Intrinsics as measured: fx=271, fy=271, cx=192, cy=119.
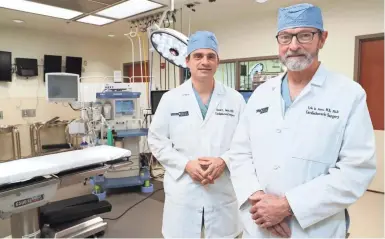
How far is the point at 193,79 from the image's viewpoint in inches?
66.6

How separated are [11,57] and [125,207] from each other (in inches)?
170

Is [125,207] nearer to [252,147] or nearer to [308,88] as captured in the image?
[252,147]

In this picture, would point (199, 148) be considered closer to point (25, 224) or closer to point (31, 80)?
point (25, 224)

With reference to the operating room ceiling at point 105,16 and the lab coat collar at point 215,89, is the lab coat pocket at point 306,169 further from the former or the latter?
the operating room ceiling at point 105,16

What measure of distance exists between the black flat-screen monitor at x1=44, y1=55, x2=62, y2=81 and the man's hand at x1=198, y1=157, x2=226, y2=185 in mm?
5745

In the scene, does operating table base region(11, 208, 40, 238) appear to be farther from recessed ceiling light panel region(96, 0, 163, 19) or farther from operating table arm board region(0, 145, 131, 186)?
recessed ceiling light panel region(96, 0, 163, 19)

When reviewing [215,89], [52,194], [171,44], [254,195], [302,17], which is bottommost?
[52,194]

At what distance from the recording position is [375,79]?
382 cm

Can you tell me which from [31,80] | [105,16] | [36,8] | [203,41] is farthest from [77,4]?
[31,80]

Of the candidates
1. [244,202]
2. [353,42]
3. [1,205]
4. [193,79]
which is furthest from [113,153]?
[353,42]

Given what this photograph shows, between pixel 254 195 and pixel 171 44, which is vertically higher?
pixel 171 44

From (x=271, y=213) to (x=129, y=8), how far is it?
3.07m

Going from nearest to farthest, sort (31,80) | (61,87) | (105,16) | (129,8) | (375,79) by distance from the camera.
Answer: (61,87) → (129,8) → (105,16) → (375,79) → (31,80)

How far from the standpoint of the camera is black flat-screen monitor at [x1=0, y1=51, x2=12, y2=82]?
538 centimetres
